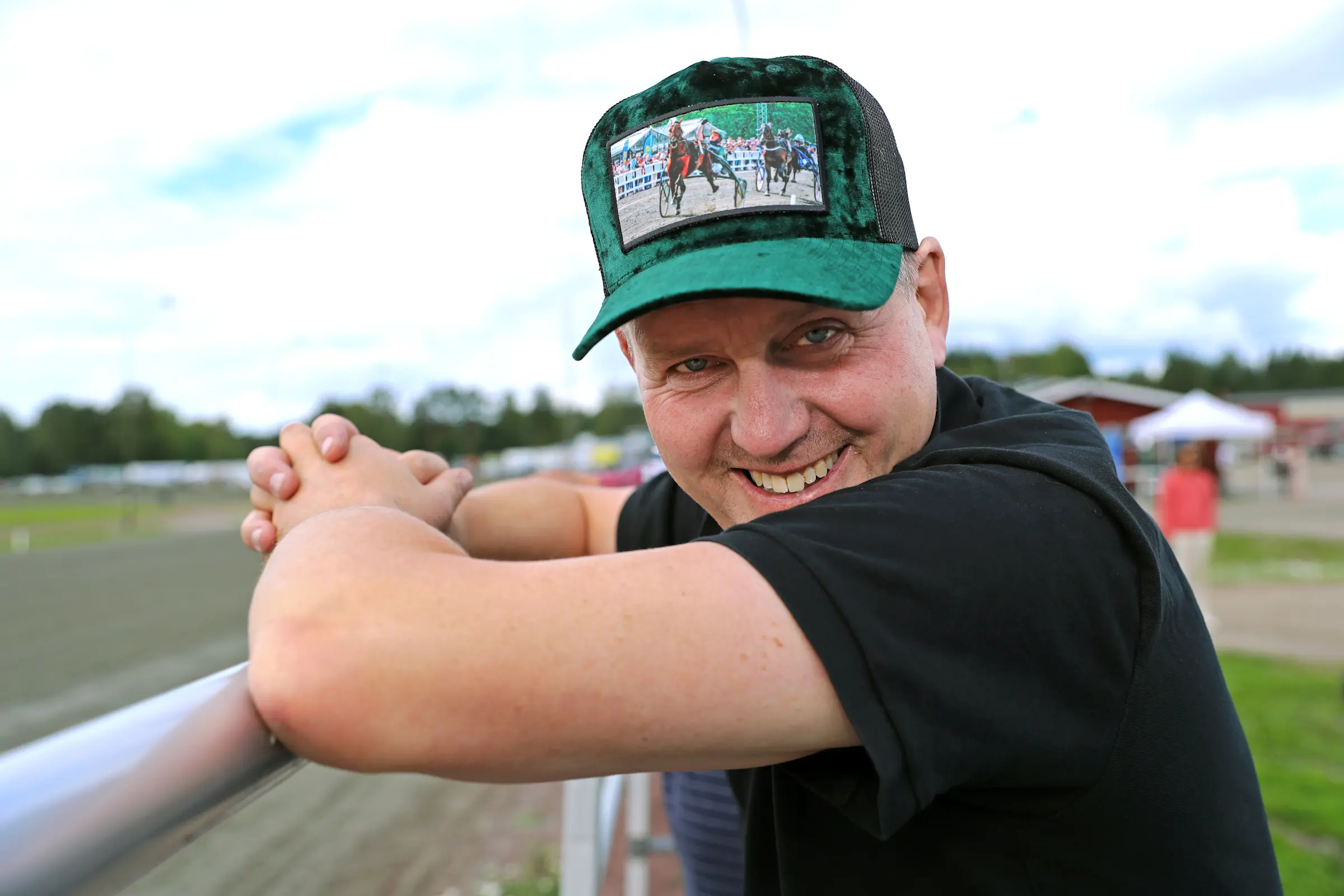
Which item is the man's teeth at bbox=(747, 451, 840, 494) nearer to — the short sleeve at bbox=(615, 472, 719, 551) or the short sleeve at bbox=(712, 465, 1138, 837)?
the short sleeve at bbox=(712, 465, 1138, 837)

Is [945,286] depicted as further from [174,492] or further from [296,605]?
[174,492]

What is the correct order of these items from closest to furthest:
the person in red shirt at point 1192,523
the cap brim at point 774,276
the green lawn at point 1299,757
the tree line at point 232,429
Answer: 1. the cap brim at point 774,276
2. the green lawn at point 1299,757
3. the person in red shirt at point 1192,523
4. the tree line at point 232,429

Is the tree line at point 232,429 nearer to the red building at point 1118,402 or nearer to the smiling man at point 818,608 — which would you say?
the red building at point 1118,402

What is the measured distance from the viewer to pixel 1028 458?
1082 mm

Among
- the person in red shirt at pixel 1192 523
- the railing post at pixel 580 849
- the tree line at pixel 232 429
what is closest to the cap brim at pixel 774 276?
the railing post at pixel 580 849

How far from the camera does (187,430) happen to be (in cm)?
8481

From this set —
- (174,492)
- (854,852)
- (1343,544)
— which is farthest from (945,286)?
(174,492)

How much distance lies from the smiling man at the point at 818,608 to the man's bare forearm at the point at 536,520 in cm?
60

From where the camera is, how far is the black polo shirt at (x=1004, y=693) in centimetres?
90

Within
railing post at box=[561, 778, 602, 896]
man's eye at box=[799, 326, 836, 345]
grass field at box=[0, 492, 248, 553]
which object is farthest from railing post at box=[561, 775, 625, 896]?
grass field at box=[0, 492, 248, 553]

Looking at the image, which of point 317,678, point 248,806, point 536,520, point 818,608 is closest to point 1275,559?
point 536,520

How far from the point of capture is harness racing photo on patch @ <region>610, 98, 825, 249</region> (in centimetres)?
129

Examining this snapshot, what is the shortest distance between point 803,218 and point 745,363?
20 centimetres

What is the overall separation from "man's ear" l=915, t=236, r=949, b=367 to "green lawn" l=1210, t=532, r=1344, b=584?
42.2ft
